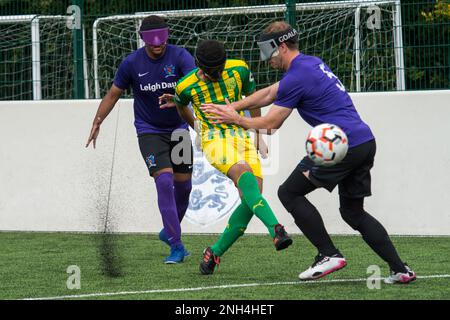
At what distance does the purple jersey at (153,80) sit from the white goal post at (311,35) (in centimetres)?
245

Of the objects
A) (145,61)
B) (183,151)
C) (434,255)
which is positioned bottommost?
(434,255)

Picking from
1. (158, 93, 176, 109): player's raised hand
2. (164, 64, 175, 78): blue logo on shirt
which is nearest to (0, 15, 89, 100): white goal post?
(164, 64, 175, 78): blue logo on shirt

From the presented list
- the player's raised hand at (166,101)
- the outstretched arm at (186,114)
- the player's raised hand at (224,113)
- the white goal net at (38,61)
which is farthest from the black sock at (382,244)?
the white goal net at (38,61)

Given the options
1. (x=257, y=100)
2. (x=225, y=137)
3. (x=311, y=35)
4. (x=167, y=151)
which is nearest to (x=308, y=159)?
(x=257, y=100)

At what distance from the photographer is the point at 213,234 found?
39.6 feet

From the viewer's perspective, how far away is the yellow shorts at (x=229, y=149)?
29.5ft

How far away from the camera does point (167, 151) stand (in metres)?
10.2

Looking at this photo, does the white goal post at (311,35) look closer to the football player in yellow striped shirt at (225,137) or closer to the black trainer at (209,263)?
the football player in yellow striped shirt at (225,137)

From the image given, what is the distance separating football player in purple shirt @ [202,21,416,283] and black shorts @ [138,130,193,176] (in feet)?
6.11

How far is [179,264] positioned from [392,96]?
3194 millimetres

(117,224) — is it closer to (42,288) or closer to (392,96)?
(392,96)

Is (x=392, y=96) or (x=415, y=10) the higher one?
(x=415, y=10)
